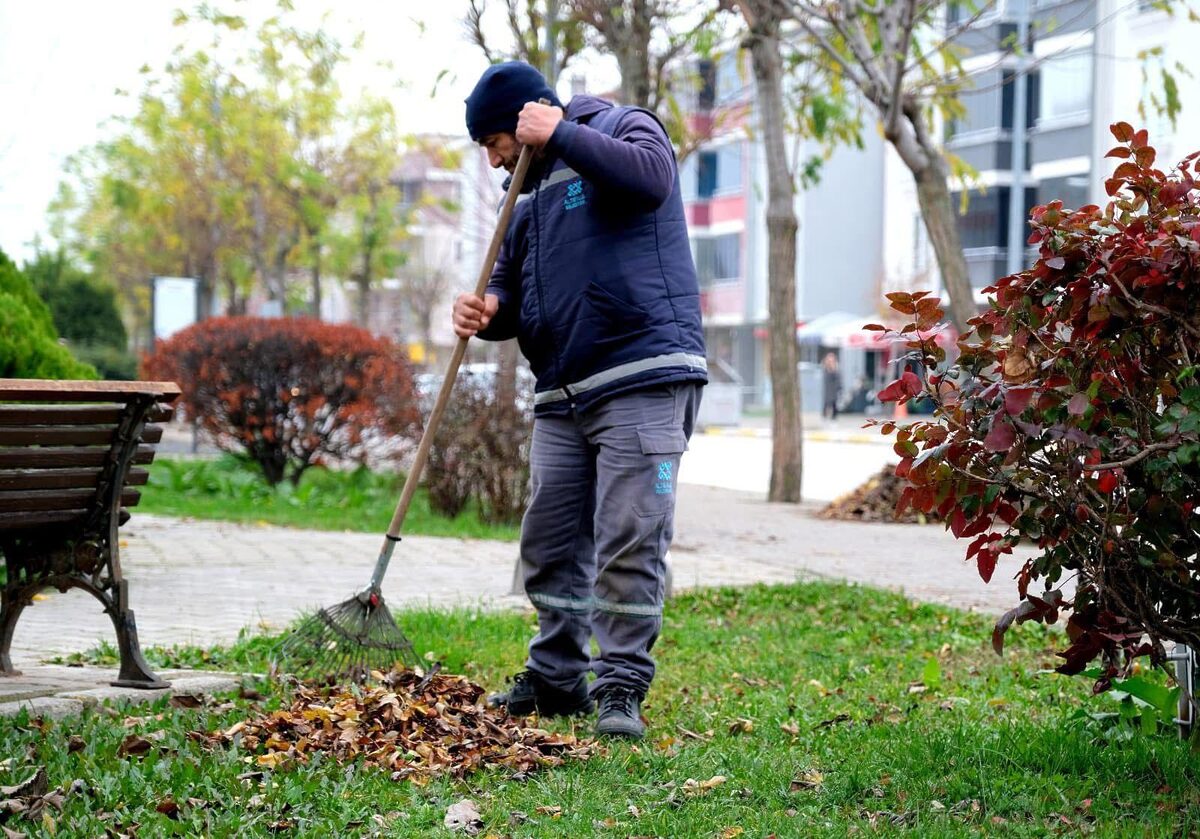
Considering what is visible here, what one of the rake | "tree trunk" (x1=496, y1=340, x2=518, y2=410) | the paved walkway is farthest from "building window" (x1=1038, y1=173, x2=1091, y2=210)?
the rake

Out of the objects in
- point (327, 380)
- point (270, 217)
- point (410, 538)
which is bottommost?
point (410, 538)

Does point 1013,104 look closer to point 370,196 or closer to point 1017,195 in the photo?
point 1017,195

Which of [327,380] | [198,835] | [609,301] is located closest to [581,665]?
[609,301]

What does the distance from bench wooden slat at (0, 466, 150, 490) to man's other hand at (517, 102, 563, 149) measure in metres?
1.64

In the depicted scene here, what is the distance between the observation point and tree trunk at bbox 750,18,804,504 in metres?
13.9

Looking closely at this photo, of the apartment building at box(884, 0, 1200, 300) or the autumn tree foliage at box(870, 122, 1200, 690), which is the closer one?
the autumn tree foliage at box(870, 122, 1200, 690)

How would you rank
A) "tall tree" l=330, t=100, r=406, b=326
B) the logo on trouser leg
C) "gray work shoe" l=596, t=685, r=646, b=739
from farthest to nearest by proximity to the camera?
"tall tree" l=330, t=100, r=406, b=326, the logo on trouser leg, "gray work shoe" l=596, t=685, r=646, b=739

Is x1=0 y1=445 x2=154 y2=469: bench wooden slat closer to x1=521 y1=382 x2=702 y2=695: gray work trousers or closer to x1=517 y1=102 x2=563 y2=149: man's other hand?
x1=521 y1=382 x2=702 y2=695: gray work trousers

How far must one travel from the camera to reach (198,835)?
3.10 meters

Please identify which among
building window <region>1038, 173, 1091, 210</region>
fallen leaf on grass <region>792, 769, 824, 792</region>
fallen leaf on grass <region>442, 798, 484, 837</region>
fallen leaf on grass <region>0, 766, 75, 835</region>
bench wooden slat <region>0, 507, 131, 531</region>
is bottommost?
fallen leaf on grass <region>442, 798, 484, 837</region>

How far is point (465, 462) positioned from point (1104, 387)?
27.4 ft

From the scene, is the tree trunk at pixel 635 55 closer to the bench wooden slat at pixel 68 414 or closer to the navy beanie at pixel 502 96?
the navy beanie at pixel 502 96

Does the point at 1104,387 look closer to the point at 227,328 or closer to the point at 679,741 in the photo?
the point at 679,741

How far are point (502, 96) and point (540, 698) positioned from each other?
5.75 feet
